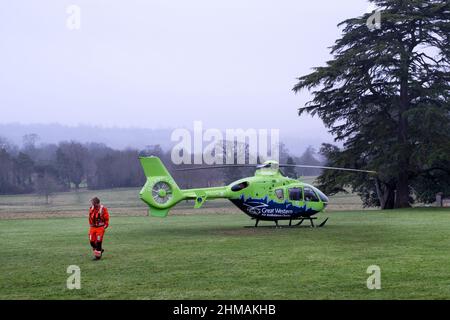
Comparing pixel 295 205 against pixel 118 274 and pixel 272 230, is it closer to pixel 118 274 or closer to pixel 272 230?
pixel 272 230

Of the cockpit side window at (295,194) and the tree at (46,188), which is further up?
the cockpit side window at (295,194)

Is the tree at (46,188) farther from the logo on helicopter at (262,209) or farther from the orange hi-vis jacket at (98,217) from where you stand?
the orange hi-vis jacket at (98,217)

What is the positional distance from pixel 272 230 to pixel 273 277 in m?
13.2

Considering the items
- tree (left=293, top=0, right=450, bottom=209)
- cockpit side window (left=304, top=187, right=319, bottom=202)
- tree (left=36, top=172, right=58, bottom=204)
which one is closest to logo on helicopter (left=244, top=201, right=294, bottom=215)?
cockpit side window (left=304, top=187, right=319, bottom=202)

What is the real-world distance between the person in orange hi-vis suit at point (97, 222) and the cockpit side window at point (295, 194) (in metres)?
11.7

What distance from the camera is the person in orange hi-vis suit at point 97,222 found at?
59.1 feet

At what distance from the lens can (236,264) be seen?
16688 mm

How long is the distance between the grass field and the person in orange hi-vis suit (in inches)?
17.6

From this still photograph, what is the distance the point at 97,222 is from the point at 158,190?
28.5 feet

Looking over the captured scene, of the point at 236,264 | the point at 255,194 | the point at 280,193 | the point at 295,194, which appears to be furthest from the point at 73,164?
the point at 236,264

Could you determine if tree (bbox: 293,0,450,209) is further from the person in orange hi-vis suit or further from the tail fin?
the person in orange hi-vis suit
